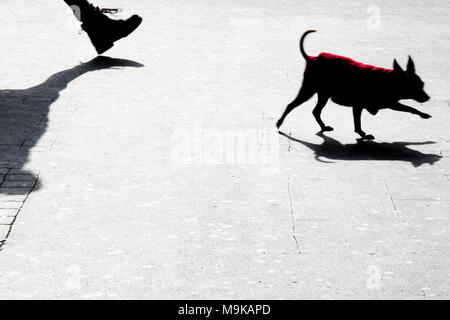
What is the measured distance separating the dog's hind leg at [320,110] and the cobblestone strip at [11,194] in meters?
3.39

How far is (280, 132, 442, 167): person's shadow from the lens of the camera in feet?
28.8

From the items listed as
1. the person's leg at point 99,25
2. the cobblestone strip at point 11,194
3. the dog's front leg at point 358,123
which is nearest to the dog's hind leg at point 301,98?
the dog's front leg at point 358,123

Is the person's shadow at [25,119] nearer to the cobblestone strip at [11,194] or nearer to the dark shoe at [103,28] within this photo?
the cobblestone strip at [11,194]

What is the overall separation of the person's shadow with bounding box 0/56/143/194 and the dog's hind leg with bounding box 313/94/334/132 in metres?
3.26

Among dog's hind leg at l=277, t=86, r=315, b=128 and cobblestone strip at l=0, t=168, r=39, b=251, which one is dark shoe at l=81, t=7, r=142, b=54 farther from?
cobblestone strip at l=0, t=168, r=39, b=251

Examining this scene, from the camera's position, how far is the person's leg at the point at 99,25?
1270 centimetres

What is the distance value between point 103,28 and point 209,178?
5505 mm

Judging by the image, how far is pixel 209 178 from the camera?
8180 mm

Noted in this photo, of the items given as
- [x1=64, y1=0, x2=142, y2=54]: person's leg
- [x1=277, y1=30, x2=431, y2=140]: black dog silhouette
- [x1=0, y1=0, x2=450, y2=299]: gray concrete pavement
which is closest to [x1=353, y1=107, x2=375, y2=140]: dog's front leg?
[x1=277, y1=30, x2=431, y2=140]: black dog silhouette

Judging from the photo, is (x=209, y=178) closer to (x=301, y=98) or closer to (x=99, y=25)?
(x=301, y=98)

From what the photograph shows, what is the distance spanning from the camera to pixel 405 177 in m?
8.25

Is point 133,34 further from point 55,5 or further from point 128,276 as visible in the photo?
point 128,276
